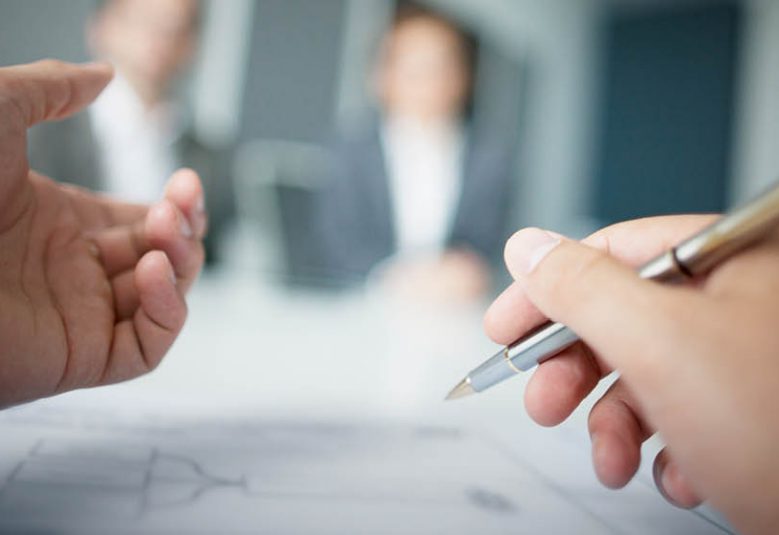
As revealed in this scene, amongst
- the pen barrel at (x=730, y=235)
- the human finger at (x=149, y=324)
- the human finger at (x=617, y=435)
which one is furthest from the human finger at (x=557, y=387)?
the human finger at (x=149, y=324)

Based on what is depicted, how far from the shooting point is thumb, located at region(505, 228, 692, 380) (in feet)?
0.73

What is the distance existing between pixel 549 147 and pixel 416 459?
299cm

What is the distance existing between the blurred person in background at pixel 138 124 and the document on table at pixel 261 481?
1.24 meters

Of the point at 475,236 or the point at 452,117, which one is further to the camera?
the point at 452,117

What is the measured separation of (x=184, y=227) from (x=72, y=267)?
0.07m

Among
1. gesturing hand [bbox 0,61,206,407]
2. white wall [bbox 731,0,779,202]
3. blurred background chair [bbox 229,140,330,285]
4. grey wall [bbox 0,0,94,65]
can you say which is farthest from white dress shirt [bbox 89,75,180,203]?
white wall [bbox 731,0,779,202]

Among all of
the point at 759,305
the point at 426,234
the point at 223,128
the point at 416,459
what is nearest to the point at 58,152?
the point at 223,128

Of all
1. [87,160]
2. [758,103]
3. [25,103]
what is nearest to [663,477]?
[25,103]

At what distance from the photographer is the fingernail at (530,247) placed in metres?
0.29

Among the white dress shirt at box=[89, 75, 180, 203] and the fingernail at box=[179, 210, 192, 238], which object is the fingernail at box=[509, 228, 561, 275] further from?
the white dress shirt at box=[89, 75, 180, 203]

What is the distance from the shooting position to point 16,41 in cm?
146

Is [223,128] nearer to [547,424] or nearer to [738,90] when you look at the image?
[547,424]

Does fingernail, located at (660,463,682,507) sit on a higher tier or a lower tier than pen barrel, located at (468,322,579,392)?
lower

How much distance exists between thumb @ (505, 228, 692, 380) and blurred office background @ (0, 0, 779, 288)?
59.0 inches
